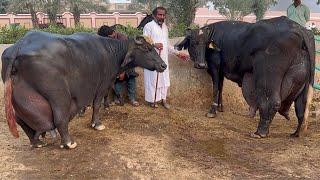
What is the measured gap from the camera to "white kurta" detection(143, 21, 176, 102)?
7.86 metres

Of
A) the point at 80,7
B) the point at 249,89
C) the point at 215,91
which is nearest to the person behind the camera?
the point at 249,89

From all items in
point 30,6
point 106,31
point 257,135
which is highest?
point 106,31

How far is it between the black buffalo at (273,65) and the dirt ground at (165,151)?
530 millimetres

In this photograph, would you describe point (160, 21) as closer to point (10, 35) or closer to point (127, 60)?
point (127, 60)

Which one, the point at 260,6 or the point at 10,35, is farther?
the point at 260,6

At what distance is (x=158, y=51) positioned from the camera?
7.98m

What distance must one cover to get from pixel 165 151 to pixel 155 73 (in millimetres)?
2494

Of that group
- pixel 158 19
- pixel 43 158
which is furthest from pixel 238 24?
pixel 43 158

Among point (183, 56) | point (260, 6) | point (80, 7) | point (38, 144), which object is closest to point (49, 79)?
point (38, 144)

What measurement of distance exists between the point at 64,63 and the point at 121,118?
7.39 ft

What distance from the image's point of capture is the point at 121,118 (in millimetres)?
7645

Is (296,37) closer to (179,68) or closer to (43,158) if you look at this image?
(179,68)

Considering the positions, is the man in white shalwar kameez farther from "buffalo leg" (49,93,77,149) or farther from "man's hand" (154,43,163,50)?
"buffalo leg" (49,93,77,149)

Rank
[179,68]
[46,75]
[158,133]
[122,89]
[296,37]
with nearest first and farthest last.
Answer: [46,75]
[296,37]
[158,133]
[122,89]
[179,68]
